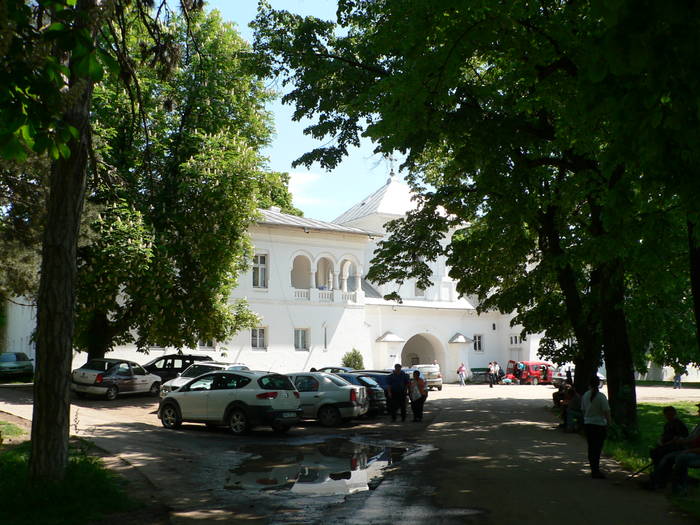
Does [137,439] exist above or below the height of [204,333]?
below

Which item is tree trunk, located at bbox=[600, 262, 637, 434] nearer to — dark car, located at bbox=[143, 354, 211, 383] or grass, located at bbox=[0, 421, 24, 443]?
grass, located at bbox=[0, 421, 24, 443]

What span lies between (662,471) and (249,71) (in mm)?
14187

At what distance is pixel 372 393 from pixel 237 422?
6.89 m

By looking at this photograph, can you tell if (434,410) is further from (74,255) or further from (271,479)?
(74,255)

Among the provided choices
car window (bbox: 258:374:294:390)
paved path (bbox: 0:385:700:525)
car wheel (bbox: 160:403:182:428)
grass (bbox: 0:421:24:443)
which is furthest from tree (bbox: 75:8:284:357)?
Result: grass (bbox: 0:421:24:443)

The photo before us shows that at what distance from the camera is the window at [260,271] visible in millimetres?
39816

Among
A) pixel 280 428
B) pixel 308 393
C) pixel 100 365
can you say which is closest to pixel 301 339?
pixel 100 365

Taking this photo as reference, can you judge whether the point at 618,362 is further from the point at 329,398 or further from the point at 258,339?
the point at 258,339

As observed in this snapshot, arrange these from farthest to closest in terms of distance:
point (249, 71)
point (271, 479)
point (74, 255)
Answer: point (249, 71) < point (271, 479) < point (74, 255)

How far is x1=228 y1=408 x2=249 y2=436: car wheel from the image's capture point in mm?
18078

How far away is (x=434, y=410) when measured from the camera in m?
27.4

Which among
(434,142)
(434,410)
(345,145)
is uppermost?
(345,145)

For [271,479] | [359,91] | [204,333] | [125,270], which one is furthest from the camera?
[204,333]

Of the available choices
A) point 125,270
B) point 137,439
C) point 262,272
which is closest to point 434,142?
point 137,439
